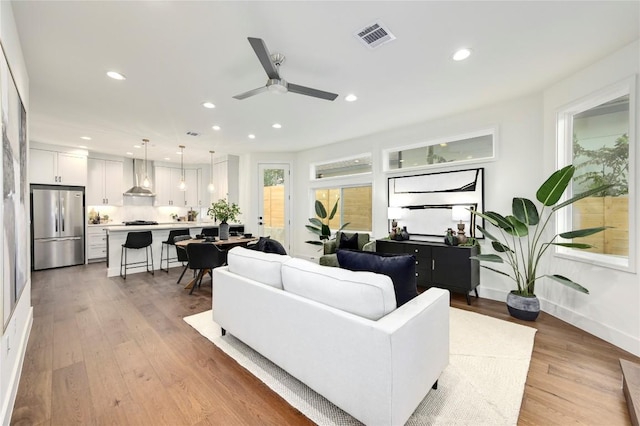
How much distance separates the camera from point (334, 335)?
64.8 inches

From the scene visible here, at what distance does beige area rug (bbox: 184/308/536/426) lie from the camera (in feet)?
5.67

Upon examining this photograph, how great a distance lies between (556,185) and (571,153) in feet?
2.52

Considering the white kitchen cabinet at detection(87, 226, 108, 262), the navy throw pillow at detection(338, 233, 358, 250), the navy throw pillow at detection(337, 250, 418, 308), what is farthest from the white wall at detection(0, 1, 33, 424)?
the white kitchen cabinet at detection(87, 226, 108, 262)

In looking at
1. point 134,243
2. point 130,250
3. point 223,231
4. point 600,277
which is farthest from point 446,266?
point 130,250

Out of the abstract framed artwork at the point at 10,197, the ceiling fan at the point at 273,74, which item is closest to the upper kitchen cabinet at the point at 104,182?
the abstract framed artwork at the point at 10,197

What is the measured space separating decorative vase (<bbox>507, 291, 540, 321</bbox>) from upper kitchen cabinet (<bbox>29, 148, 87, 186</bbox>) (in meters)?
8.65

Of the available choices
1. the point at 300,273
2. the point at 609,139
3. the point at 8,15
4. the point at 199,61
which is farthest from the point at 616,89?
the point at 8,15

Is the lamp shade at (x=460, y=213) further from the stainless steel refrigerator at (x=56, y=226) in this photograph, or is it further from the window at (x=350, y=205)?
the stainless steel refrigerator at (x=56, y=226)

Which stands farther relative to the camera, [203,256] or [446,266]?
[203,256]

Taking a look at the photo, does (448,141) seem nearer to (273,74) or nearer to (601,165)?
(601,165)

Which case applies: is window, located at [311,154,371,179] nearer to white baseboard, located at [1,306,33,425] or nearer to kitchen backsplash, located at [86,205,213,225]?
kitchen backsplash, located at [86,205,213,225]

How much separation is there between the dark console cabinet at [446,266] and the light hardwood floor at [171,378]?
46 centimetres

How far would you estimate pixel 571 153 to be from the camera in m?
3.20

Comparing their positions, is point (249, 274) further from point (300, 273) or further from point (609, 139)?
point (609, 139)
